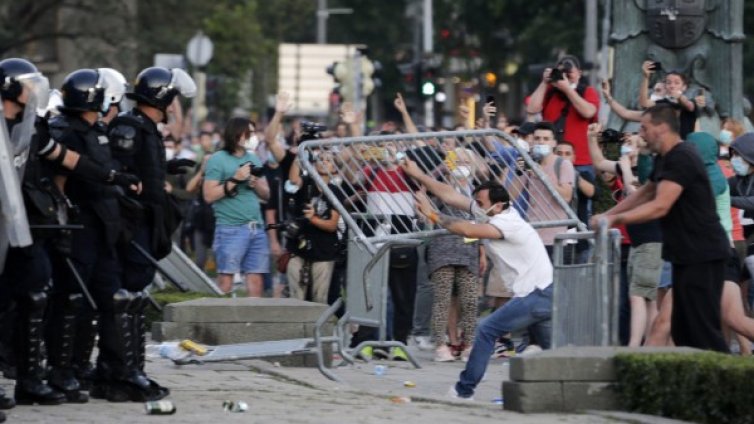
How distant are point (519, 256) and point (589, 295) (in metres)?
1.35

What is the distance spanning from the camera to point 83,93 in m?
11.0

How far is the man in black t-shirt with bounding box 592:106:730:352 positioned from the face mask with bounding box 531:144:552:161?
432cm

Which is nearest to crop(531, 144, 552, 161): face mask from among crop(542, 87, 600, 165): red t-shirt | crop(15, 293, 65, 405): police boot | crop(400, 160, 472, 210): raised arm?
crop(542, 87, 600, 165): red t-shirt

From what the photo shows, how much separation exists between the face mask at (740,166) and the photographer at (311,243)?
Answer: 301 cm

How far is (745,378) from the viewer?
394 inches

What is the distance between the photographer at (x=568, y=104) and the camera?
1666 centimetres

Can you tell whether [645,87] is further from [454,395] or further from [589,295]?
[589,295]

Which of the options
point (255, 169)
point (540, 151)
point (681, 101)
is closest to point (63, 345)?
point (540, 151)

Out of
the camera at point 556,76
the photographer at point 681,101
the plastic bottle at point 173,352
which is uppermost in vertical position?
the camera at point 556,76

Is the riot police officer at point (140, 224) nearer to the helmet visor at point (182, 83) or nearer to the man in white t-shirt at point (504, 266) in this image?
the helmet visor at point (182, 83)

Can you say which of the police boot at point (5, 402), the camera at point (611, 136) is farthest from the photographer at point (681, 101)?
the police boot at point (5, 402)

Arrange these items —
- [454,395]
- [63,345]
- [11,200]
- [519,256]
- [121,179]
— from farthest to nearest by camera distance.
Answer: [519,256]
[454,395]
[63,345]
[121,179]
[11,200]

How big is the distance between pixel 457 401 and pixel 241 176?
20.5ft

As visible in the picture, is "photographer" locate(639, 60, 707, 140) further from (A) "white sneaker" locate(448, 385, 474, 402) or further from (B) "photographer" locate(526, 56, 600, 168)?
(A) "white sneaker" locate(448, 385, 474, 402)
